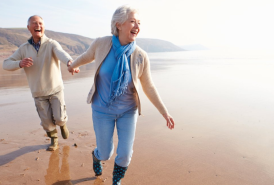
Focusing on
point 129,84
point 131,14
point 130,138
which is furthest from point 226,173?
point 131,14

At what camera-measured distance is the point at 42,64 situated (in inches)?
139

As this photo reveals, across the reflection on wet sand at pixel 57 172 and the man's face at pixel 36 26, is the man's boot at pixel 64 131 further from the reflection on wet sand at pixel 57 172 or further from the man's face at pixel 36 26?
the man's face at pixel 36 26

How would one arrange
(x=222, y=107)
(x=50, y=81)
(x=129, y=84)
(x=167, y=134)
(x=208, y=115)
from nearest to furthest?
(x=129, y=84), (x=50, y=81), (x=167, y=134), (x=208, y=115), (x=222, y=107)

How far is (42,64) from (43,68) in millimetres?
65

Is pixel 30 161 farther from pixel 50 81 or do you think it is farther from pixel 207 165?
pixel 207 165

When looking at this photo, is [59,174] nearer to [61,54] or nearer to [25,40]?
[61,54]

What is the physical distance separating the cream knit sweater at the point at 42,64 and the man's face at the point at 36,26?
0.31 feet

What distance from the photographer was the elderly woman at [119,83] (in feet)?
7.89

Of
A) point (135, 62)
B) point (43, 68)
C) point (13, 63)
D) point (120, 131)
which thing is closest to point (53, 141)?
point (43, 68)

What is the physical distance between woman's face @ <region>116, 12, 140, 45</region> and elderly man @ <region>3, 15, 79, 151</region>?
124 cm

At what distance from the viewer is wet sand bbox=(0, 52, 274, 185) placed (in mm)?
3059

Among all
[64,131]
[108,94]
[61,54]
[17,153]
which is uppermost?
[61,54]

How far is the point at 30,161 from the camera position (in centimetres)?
350

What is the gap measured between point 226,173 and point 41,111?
305cm
